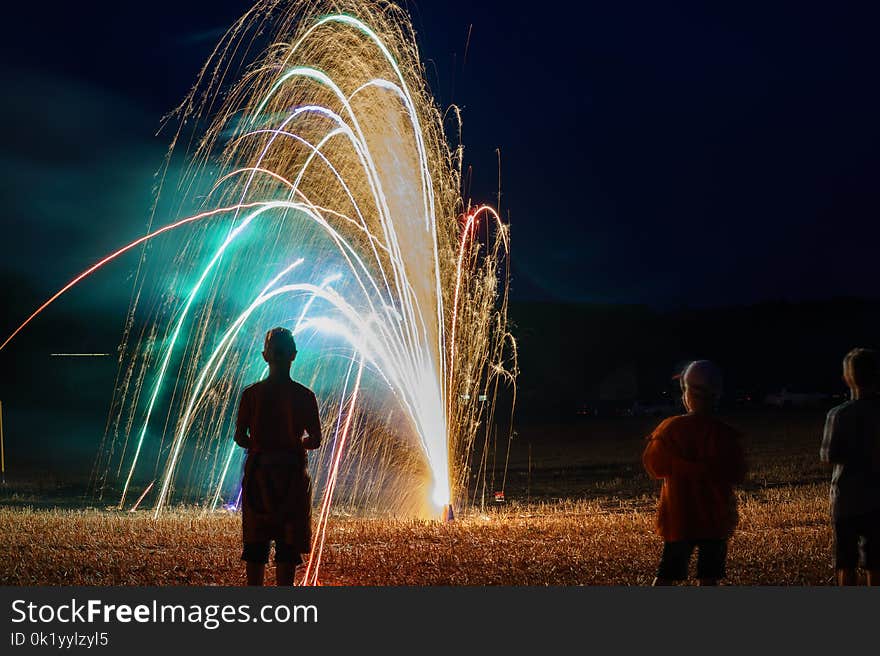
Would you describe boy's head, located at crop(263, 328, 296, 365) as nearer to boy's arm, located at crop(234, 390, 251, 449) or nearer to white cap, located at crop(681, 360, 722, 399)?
boy's arm, located at crop(234, 390, 251, 449)

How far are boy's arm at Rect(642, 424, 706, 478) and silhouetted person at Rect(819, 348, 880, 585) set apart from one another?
0.85 meters

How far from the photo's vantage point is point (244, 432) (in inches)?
280

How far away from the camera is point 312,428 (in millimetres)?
7055

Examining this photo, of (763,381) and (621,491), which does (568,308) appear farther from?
(621,491)

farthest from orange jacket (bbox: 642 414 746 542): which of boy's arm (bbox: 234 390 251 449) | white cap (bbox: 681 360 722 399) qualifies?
boy's arm (bbox: 234 390 251 449)

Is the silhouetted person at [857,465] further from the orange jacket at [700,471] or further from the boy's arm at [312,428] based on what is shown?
the boy's arm at [312,428]

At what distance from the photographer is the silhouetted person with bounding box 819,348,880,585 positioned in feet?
22.2

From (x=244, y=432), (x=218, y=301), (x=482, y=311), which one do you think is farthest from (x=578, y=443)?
(x=244, y=432)

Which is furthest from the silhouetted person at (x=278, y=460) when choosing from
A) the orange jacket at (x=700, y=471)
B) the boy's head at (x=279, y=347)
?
the orange jacket at (x=700, y=471)

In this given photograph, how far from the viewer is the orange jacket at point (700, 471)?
21.7 feet

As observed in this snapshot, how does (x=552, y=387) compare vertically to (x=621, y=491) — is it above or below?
above

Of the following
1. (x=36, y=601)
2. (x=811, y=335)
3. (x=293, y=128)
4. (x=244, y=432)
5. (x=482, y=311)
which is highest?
(x=811, y=335)

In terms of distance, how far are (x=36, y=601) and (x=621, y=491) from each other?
48.6ft

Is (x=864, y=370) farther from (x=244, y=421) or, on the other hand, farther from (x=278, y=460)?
(x=244, y=421)
